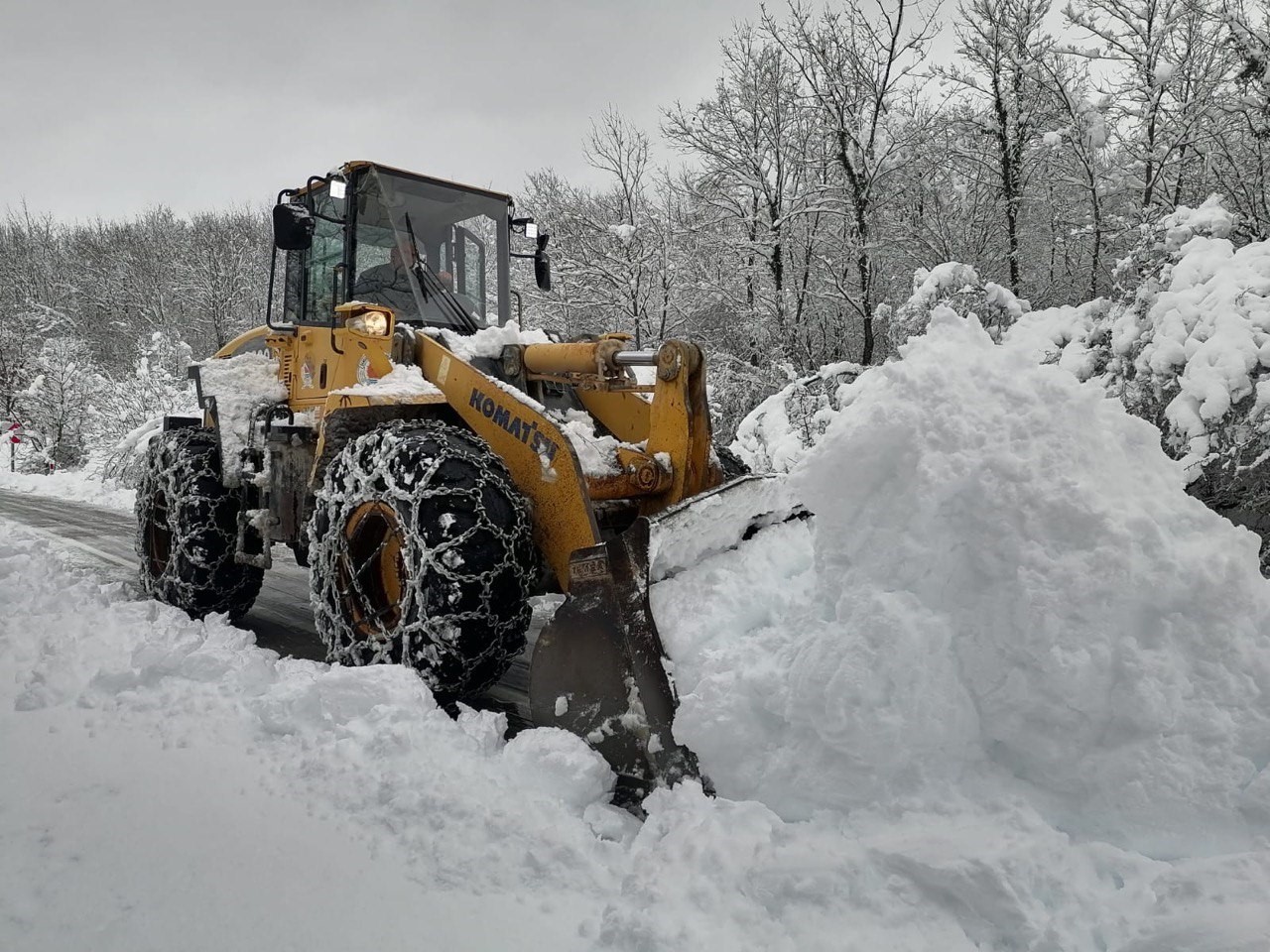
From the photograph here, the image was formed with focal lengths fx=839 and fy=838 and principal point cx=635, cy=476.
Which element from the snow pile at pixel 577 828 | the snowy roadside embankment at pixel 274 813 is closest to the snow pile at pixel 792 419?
the snow pile at pixel 577 828

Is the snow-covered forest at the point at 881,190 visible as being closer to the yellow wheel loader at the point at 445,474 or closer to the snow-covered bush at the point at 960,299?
the snow-covered bush at the point at 960,299

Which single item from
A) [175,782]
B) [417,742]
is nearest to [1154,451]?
[417,742]

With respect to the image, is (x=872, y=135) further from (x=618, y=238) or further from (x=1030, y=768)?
(x=1030, y=768)

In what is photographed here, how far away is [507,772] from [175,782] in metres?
0.99

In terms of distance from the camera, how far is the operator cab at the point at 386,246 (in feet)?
16.4

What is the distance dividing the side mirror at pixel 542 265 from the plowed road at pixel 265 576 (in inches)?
89.7

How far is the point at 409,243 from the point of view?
16.7 ft

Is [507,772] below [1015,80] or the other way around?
below

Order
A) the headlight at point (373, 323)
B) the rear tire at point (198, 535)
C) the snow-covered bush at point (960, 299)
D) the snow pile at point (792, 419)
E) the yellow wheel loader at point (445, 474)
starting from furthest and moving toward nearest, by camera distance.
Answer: the snow pile at point (792, 419) → the snow-covered bush at point (960, 299) → the rear tire at point (198, 535) → the headlight at point (373, 323) → the yellow wheel loader at point (445, 474)

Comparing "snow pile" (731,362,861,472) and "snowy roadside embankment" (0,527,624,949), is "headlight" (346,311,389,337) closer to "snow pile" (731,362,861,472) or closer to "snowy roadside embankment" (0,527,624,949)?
"snowy roadside embankment" (0,527,624,949)

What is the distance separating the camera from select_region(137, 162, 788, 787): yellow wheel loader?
10.3 ft

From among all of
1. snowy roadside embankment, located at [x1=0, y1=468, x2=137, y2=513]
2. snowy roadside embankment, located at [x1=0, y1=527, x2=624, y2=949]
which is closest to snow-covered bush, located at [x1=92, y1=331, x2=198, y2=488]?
snowy roadside embankment, located at [x1=0, y1=468, x2=137, y2=513]

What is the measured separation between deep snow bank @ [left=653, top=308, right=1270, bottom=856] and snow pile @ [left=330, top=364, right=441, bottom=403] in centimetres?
203

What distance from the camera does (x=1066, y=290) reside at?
Answer: 42.9 feet
